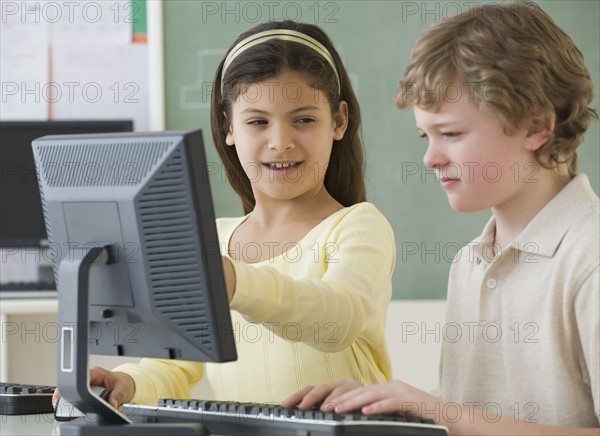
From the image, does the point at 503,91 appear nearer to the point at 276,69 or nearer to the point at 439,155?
the point at 439,155

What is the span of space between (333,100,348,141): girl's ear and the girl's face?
34 millimetres

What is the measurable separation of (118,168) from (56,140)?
0.12 meters

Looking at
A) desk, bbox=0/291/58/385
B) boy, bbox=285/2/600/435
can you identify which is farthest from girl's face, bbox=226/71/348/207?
desk, bbox=0/291/58/385

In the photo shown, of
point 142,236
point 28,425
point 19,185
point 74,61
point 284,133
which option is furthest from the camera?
point 74,61

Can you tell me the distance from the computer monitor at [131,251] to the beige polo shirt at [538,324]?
14.5 inches

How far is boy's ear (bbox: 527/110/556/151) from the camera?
1.22 m

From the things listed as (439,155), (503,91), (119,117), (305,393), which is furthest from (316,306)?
(119,117)

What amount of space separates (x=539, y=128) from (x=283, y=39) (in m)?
0.51

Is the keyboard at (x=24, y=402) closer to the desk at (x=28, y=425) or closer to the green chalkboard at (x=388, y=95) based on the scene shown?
the desk at (x=28, y=425)

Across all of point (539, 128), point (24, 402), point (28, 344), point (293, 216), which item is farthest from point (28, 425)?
point (28, 344)

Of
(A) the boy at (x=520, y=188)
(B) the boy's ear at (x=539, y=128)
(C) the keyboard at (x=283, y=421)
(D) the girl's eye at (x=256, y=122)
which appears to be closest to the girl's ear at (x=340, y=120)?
(D) the girl's eye at (x=256, y=122)

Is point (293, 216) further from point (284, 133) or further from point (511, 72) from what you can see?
point (511, 72)

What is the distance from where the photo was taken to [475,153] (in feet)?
3.89

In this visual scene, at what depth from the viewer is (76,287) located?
98cm
